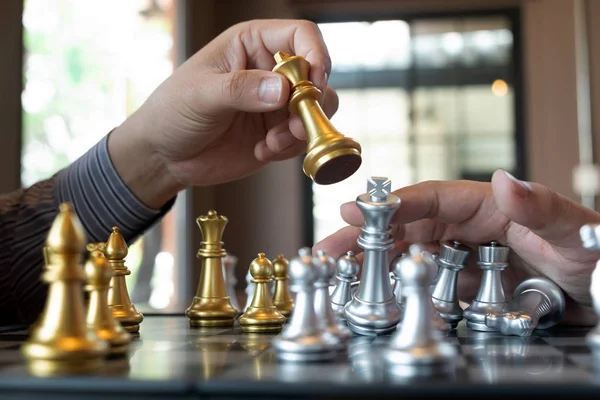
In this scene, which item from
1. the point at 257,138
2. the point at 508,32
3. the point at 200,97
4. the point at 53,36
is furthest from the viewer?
the point at 508,32

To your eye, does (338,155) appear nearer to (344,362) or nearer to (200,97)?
(344,362)

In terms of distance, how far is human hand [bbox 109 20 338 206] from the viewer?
1302 millimetres

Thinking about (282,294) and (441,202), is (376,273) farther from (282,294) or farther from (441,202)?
(282,294)

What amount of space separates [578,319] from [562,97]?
5988mm

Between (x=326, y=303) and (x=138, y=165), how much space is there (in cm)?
91

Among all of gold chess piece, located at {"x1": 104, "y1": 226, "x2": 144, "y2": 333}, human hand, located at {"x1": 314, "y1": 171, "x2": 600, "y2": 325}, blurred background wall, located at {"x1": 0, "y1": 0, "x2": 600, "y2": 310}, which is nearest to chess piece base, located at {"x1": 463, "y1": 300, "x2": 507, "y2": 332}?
human hand, located at {"x1": 314, "y1": 171, "x2": 600, "y2": 325}

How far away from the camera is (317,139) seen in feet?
3.17

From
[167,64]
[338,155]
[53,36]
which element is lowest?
[338,155]

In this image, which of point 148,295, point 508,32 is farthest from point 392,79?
point 148,295

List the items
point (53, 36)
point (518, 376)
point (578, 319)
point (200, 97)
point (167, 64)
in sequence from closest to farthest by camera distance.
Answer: point (518, 376)
point (578, 319)
point (200, 97)
point (53, 36)
point (167, 64)

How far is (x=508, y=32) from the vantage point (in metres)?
6.59

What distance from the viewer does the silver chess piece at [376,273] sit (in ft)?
2.99

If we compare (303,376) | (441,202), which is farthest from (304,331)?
(441,202)

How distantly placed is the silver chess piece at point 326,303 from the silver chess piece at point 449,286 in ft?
0.81
